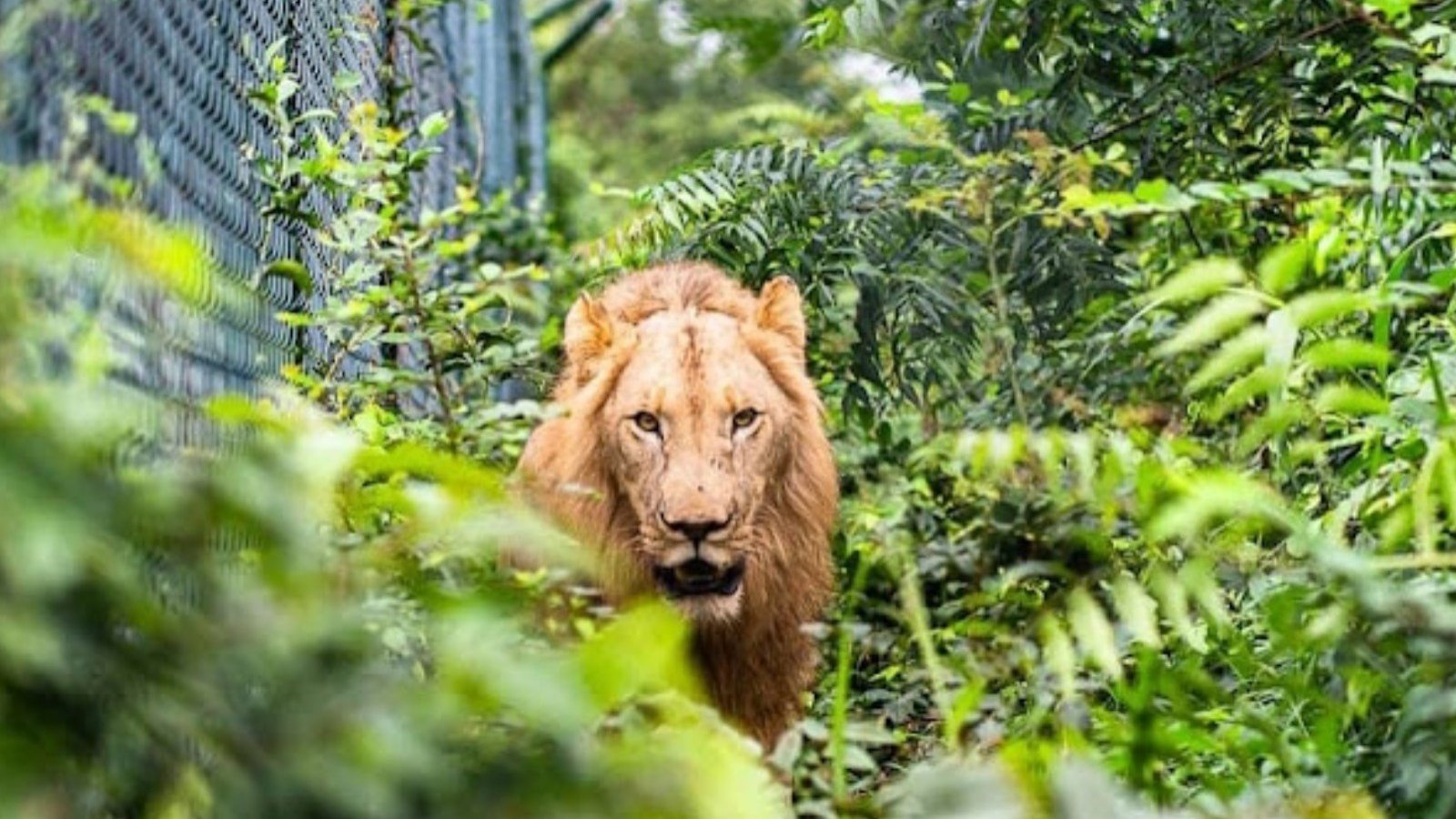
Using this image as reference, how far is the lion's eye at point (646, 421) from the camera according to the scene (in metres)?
5.38

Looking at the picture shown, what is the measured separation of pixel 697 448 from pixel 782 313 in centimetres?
55

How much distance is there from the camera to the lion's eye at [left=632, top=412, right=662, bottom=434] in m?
5.38

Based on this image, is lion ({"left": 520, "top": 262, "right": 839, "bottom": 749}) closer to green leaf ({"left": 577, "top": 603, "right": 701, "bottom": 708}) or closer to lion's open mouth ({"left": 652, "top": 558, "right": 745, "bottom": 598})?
lion's open mouth ({"left": 652, "top": 558, "right": 745, "bottom": 598})

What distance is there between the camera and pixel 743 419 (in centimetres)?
544

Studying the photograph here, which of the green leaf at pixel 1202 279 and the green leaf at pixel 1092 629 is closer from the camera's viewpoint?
the green leaf at pixel 1092 629

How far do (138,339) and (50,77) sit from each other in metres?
0.31

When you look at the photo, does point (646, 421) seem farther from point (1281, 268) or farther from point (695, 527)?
point (1281, 268)

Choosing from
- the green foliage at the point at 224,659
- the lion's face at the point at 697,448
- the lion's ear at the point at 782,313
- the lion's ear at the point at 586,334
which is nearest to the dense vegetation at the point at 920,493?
the green foliage at the point at 224,659

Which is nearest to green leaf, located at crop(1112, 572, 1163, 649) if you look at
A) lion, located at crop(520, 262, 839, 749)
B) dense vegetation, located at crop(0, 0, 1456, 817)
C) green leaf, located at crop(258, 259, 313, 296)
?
dense vegetation, located at crop(0, 0, 1456, 817)

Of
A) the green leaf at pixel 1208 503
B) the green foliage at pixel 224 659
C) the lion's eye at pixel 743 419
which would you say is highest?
the green foliage at pixel 224 659

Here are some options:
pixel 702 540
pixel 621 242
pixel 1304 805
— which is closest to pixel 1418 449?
pixel 1304 805

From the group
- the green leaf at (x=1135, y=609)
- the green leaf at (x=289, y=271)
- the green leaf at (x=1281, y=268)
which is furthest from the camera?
the green leaf at (x=289, y=271)

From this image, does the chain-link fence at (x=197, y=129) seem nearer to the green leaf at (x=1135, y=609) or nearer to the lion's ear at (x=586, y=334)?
the lion's ear at (x=586, y=334)

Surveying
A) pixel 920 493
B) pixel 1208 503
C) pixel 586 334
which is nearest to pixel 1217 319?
pixel 1208 503
